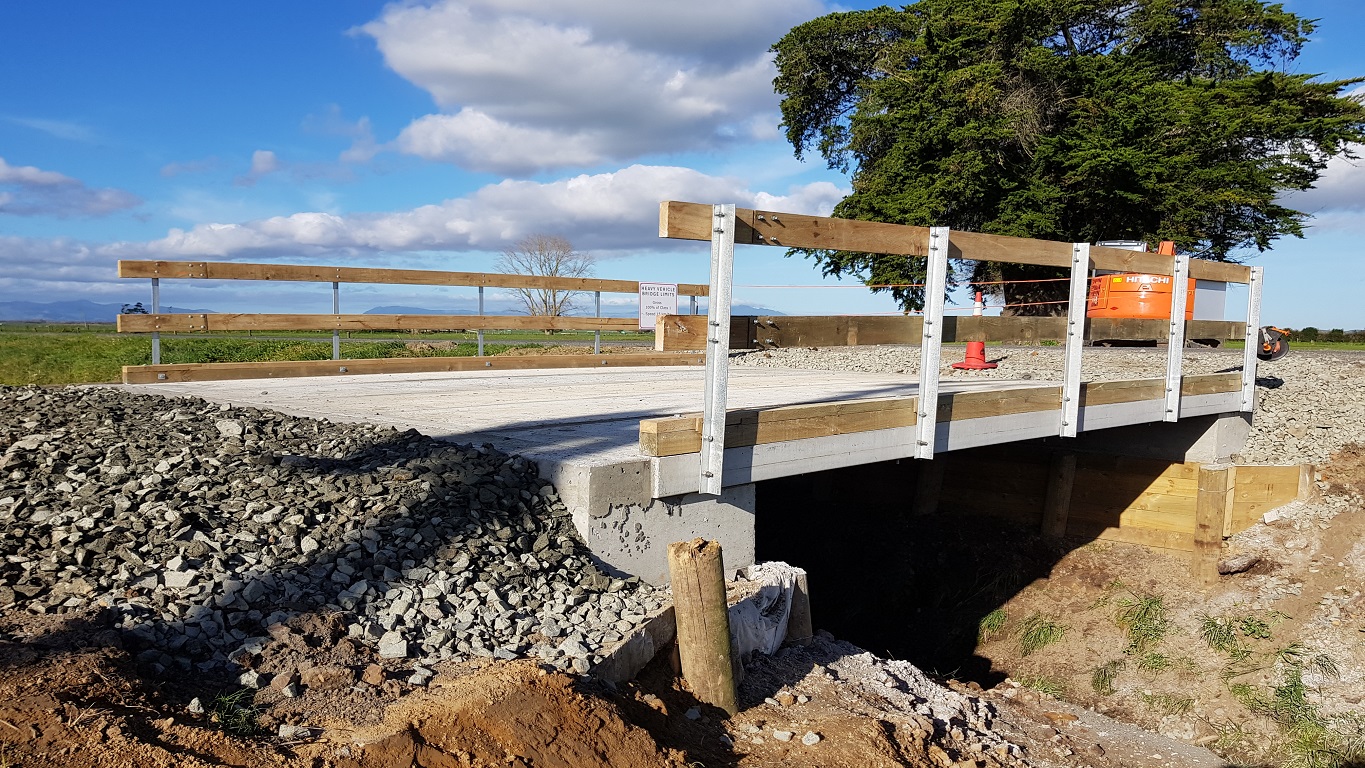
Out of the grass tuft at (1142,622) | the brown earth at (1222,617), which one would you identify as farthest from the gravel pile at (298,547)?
the grass tuft at (1142,622)

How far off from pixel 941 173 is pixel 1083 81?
5.49 meters

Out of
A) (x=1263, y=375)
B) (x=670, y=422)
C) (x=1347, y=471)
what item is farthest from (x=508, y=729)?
(x=1263, y=375)

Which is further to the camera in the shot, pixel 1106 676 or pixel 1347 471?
pixel 1347 471

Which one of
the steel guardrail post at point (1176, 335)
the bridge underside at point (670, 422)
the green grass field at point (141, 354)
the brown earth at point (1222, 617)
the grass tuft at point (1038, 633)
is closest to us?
the bridge underside at point (670, 422)

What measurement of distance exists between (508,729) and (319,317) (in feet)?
25.2

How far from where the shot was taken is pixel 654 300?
1266cm

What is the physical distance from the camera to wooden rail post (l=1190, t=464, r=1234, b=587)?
29.5ft

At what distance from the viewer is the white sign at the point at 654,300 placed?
41.2ft

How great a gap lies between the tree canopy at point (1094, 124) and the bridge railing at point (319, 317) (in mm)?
18240

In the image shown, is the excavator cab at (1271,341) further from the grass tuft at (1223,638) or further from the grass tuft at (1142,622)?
the grass tuft at (1223,638)

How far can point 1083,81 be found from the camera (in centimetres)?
2780

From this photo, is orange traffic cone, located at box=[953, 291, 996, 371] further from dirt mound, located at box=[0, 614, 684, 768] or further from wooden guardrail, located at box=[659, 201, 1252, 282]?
dirt mound, located at box=[0, 614, 684, 768]

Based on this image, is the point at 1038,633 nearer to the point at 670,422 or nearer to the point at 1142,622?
the point at 1142,622

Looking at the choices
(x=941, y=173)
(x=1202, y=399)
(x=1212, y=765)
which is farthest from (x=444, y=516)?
(x=941, y=173)
